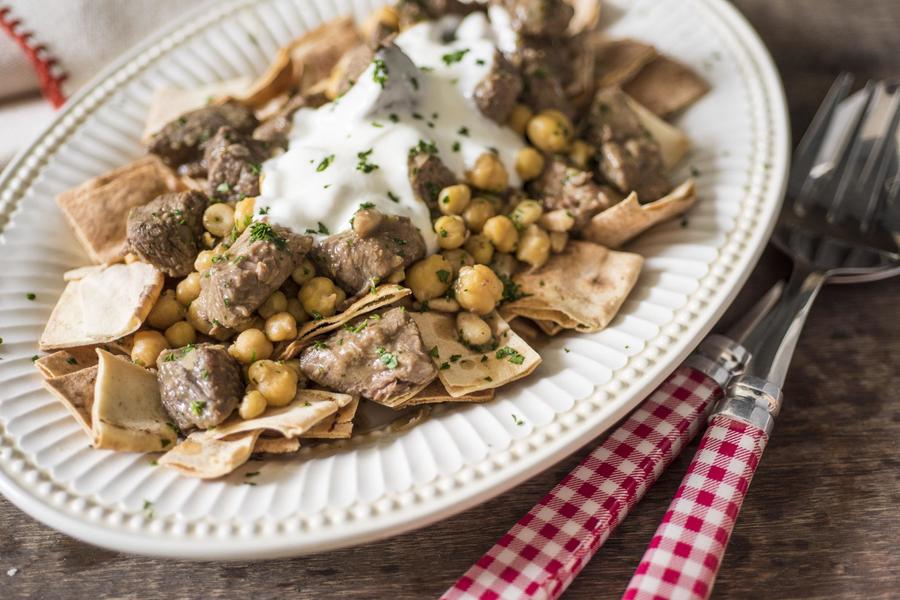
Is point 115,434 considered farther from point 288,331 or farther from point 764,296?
point 764,296

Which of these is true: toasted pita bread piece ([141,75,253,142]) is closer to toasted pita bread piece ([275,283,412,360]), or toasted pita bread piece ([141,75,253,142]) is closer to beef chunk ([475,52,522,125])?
beef chunk ([475,52,522,125])

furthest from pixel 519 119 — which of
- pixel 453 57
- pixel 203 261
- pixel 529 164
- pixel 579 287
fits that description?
pixel 203 261

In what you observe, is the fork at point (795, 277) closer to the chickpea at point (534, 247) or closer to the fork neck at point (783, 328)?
the fork neck at point (783, 328)

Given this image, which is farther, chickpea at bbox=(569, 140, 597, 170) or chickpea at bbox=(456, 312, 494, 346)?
chickpea at bbox=(569, 140, 597, 170)

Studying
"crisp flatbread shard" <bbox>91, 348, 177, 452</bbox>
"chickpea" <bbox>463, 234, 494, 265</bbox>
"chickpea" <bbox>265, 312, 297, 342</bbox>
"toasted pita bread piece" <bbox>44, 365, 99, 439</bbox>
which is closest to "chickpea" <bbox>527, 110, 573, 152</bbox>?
"chickpea" <bbox>463, 234, 494, 265</bbox>

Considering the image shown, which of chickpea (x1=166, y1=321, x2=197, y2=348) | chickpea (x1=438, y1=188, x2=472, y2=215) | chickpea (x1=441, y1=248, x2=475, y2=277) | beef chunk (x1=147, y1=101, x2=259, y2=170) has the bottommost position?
chickpea (x1=441, y1=248, x2=475, y2=277)

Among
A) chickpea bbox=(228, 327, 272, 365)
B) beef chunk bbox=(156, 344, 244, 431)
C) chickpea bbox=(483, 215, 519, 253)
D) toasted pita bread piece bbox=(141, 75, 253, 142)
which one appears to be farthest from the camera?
toasted pita bread piece bbox=(141, 75, 253, 142)
